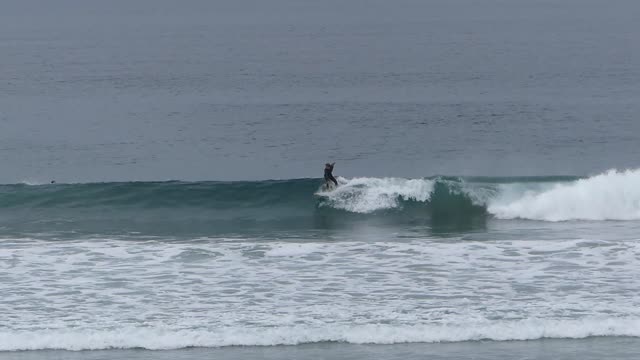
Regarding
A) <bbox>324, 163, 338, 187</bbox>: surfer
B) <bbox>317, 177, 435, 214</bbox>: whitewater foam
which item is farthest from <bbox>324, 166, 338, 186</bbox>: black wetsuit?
<bbox>317, 177, 435, 214</bbox>: whitewater foam

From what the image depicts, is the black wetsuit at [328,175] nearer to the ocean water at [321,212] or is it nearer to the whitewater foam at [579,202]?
the ocean water at [321,212]

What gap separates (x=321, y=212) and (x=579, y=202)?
7.68 metres

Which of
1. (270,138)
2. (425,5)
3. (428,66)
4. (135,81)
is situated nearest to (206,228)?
(270,138)

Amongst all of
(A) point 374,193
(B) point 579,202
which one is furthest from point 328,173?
(B) point 579,202

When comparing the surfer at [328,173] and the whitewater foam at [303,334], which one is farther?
the surfer at [328,173]

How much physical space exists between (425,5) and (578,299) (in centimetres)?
15130

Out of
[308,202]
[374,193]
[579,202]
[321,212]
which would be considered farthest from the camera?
[308,202]

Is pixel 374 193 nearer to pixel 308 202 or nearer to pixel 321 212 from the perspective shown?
pixel 321 212

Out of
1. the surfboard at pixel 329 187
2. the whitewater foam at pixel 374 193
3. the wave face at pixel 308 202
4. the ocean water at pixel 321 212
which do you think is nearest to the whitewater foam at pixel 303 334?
the ocean water at pixel 321 212

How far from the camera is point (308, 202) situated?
37.0 m

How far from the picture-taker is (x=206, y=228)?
111 ft

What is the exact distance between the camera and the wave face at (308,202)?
113 feet

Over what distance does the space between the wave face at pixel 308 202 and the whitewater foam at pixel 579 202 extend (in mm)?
29

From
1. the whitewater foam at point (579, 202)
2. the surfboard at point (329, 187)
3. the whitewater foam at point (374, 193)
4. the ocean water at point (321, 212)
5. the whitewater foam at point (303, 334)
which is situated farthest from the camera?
the surfboard at point (329, 187)
